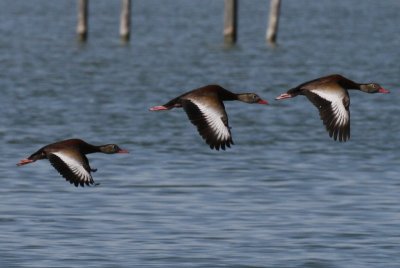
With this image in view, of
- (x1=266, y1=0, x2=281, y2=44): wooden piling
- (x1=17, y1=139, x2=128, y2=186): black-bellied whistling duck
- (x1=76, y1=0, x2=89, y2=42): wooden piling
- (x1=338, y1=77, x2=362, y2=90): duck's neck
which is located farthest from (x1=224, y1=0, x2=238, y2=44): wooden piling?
(x1=17, y1=139, x2=128, y2=186): black-bellied whistling duck

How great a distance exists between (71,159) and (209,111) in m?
1.76

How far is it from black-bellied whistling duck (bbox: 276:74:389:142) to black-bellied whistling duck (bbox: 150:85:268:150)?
0.59 m

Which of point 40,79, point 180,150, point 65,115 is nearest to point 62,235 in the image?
point 180,150

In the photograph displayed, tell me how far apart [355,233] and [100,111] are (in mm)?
19040

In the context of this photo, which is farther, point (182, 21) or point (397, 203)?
point (182, 21)

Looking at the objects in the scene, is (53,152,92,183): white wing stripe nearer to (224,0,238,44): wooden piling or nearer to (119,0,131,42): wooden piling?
(224,0,238,44): wooden piling

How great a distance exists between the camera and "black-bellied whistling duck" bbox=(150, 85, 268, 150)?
16078mm

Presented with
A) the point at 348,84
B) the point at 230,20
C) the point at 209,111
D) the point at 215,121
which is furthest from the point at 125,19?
the point at 215,121

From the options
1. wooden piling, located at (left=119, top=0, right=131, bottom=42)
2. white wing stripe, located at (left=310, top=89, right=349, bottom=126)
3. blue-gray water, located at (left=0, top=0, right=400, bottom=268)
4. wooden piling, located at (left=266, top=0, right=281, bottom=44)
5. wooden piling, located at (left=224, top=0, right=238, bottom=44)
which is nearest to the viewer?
white wing stripe, located at (left=310, top=89, right=349, bottom=126)

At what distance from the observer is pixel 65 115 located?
135ft

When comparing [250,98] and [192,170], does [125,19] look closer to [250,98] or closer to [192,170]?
[192,170]

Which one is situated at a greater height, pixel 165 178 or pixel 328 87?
pixel 328 87

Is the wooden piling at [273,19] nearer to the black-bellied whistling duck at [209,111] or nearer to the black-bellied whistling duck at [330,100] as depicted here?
the black-bellied whistling duck at [330,100]

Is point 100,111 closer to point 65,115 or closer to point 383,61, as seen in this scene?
point 65,115
